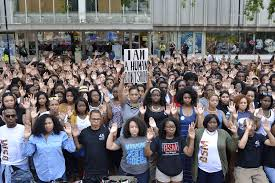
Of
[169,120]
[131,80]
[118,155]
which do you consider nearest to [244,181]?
[169,120]

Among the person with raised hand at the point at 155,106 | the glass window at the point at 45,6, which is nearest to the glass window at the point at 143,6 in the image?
the glass window at the point at 45,6

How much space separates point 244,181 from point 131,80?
3869mm

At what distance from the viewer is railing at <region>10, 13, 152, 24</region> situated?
90.3 ft

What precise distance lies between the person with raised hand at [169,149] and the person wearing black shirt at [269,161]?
1.11 meters

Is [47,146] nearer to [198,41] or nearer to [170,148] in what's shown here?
[170,148]

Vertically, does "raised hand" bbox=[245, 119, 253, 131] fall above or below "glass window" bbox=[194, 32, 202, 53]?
below

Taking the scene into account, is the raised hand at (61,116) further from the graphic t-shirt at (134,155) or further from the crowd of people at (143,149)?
the graphic t-shirt at (134,155)

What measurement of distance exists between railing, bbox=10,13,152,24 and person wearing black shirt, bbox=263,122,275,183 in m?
23.3

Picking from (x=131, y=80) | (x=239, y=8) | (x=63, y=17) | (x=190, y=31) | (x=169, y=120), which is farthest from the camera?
(x=190, y=31)

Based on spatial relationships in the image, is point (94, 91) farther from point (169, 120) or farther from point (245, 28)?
point (245, 28)

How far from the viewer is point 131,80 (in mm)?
8742

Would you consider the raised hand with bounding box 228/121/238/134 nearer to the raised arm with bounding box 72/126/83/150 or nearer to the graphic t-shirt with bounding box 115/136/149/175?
the graphic t-shirt with bounding box 115/136/149/175

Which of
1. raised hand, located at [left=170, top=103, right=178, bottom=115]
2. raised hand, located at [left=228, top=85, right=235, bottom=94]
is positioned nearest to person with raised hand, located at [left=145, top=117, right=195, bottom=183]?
raised hand, located at [left=170, top=103, right=178, bottom=115]

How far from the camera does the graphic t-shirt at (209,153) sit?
5.49 meters
